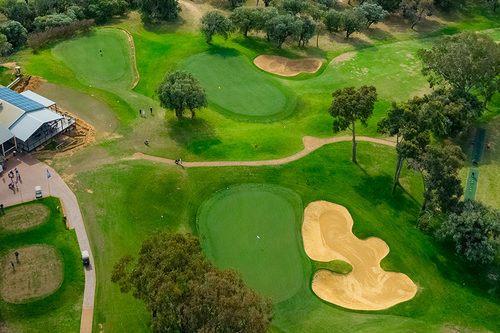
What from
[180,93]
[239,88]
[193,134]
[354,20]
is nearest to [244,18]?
[239,88]

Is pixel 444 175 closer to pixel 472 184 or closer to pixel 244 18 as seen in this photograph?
pixel 472 184

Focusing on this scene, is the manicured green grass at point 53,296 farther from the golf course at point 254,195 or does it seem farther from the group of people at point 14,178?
the group of people at point 14,178

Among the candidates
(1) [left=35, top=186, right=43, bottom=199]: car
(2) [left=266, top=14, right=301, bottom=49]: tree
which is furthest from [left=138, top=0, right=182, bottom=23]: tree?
(1) [left=35, top=186, right=43, bottom=199]: car

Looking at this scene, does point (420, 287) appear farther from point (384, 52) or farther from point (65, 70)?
point (65, 70)

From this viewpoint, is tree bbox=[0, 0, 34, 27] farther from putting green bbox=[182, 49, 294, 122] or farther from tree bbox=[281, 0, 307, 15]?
tree bbox=[281, 0, 307, 15]

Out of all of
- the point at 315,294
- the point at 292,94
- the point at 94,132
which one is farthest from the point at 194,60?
the point at 315,294

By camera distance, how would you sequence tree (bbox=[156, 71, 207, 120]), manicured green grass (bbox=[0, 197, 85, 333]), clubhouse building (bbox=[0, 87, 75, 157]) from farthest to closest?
tree (bbox=[156, 71, 207, 120]) < clubhouse building (bbox=[0, 87, 75, 157]) < manicured green grass (bbox=[0, 197, 85, 333])
